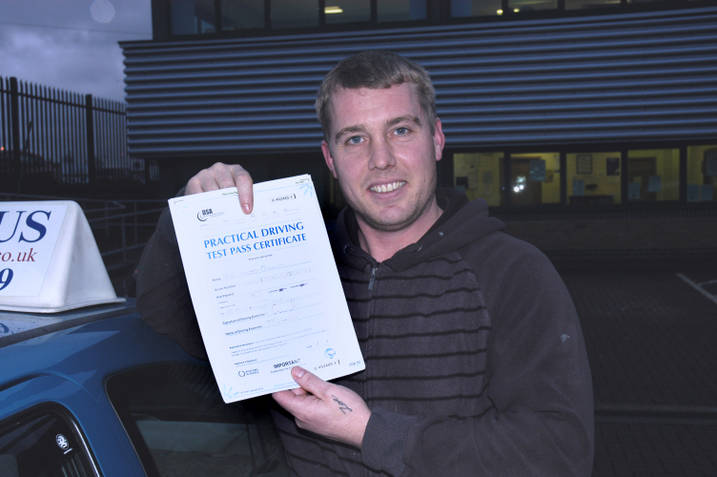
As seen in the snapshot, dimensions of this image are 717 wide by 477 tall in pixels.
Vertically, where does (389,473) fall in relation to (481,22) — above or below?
below

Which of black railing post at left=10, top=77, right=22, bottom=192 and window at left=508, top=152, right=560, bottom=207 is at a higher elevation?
black railing post at left=10, top=77, right=22, bottom=192

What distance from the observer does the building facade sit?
14023 mm

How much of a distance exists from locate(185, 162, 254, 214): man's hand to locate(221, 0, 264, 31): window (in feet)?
46.5

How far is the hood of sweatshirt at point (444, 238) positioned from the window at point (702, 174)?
13.8m

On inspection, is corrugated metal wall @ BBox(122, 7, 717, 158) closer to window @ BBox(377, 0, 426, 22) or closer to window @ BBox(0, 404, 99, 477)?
window @ BBox(377, 0, 426, 22)

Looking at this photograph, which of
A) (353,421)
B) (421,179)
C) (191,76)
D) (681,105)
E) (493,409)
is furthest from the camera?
(191,76)

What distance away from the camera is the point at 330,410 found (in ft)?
5.26

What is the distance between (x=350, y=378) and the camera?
6.32 feet

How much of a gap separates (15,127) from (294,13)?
636 cm

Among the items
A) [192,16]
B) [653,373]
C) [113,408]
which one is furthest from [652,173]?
[113,408]

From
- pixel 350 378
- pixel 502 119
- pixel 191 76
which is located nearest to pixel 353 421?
pixel 350 378

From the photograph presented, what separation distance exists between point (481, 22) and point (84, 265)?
13.7 metres

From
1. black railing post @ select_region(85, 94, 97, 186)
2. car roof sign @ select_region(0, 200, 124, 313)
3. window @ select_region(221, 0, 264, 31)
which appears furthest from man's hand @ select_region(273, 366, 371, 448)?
black railing post @ select_region(85, 94, 97, 186)

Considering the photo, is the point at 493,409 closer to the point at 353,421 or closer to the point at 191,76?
the point at 353,421
